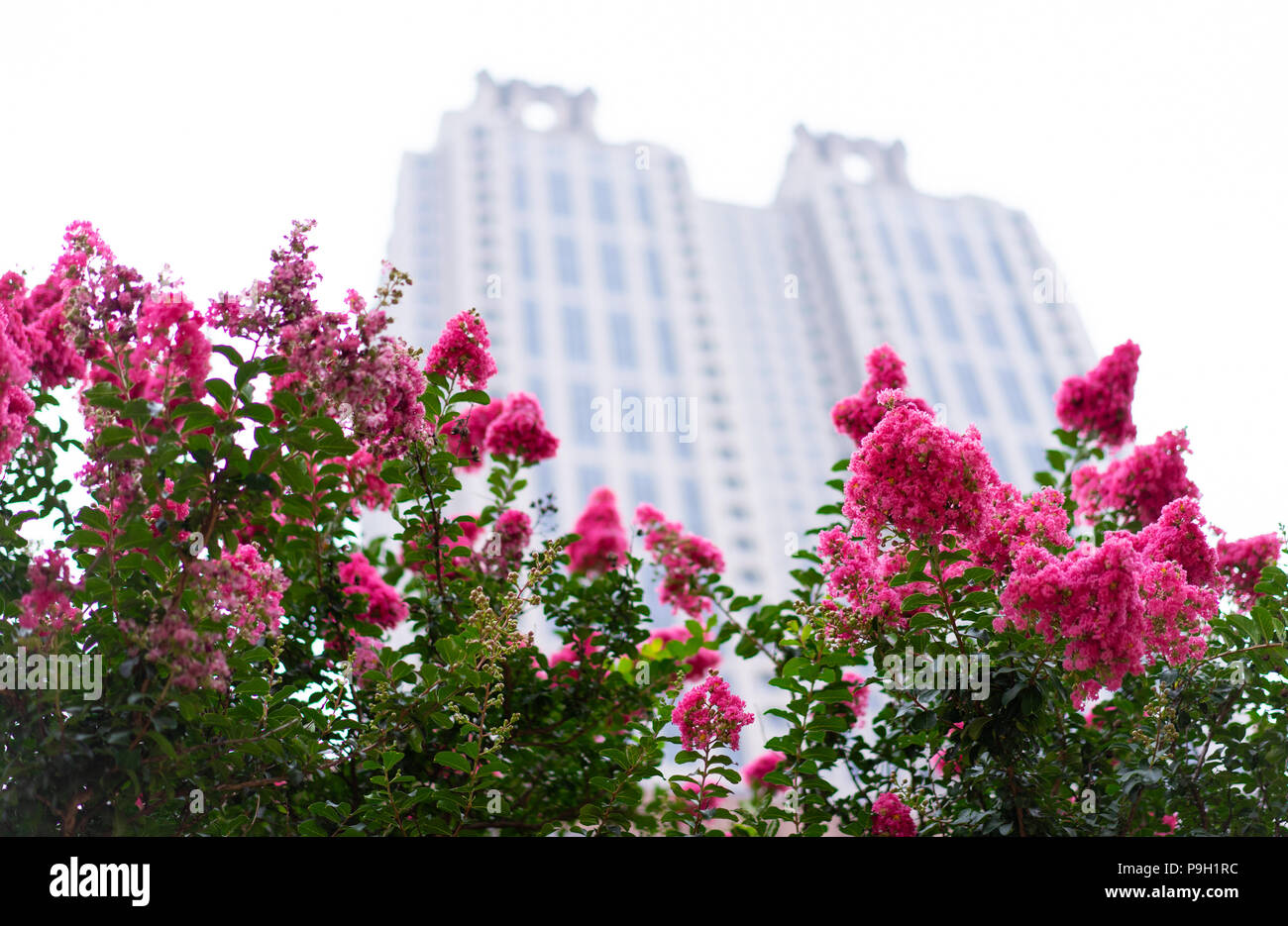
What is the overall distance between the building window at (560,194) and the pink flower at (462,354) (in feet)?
162

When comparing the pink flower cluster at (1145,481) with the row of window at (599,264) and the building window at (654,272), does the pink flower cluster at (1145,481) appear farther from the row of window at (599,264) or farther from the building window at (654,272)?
the building window at (654,272)

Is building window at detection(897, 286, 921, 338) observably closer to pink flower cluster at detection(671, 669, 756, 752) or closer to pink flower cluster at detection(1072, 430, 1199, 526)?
pink flower cluster at detection(1072, 430, 1199, 526)

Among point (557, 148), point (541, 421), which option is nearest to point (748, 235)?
point (557, 148)

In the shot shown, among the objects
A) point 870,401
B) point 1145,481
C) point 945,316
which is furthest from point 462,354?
point 945,316

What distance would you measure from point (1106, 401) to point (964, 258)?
57119mm

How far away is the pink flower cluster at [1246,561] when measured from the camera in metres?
3.02

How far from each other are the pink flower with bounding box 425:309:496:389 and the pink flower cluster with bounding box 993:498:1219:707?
1.44 m

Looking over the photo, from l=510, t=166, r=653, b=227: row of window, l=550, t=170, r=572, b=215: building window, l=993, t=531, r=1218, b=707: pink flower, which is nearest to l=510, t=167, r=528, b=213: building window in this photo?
l=510, t=166, r=653, b=227: row of window
